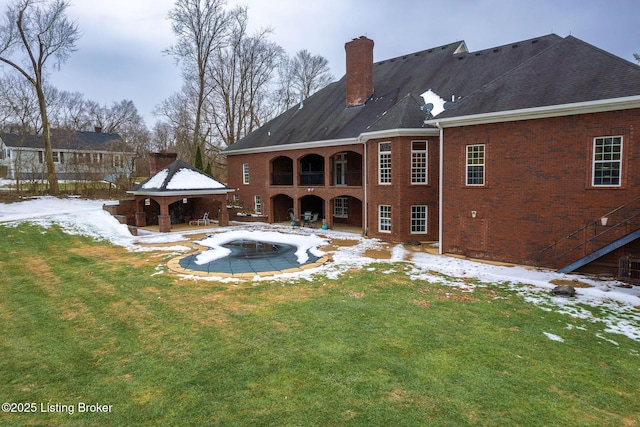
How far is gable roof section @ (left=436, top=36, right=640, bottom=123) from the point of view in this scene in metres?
10.5

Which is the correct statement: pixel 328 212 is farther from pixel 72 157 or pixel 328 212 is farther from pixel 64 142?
pixel 64 142

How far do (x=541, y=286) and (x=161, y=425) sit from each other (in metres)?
9.53

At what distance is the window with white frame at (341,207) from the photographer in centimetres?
2341

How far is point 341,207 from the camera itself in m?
23.7

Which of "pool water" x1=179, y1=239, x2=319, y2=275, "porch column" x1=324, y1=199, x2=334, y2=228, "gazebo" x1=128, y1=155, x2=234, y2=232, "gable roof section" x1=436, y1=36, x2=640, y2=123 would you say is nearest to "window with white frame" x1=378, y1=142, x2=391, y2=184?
"gable roof section" x1=436, y1=36, x2=640, y2=123

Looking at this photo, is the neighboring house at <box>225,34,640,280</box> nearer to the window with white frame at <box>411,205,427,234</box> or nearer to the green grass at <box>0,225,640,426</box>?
the window with white frame at <box>411,205,427,234</box>

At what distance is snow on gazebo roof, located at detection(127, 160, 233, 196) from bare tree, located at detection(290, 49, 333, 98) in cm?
2451

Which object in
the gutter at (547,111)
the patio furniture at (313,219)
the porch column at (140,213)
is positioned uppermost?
the gutter at (547,111)

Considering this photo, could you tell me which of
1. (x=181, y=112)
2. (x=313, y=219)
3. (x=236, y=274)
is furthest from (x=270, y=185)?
(x=181, y=112)

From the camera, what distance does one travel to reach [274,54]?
38.8 meters

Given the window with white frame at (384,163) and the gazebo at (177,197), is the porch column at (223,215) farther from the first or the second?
the window with white frame at (384,163)

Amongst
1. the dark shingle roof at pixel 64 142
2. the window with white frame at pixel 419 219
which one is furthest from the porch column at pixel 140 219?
the dark shingle roof at pixel 64 142

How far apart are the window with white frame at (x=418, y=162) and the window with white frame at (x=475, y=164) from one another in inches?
121

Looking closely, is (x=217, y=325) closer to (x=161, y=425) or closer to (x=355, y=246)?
(x=161, y=425)
